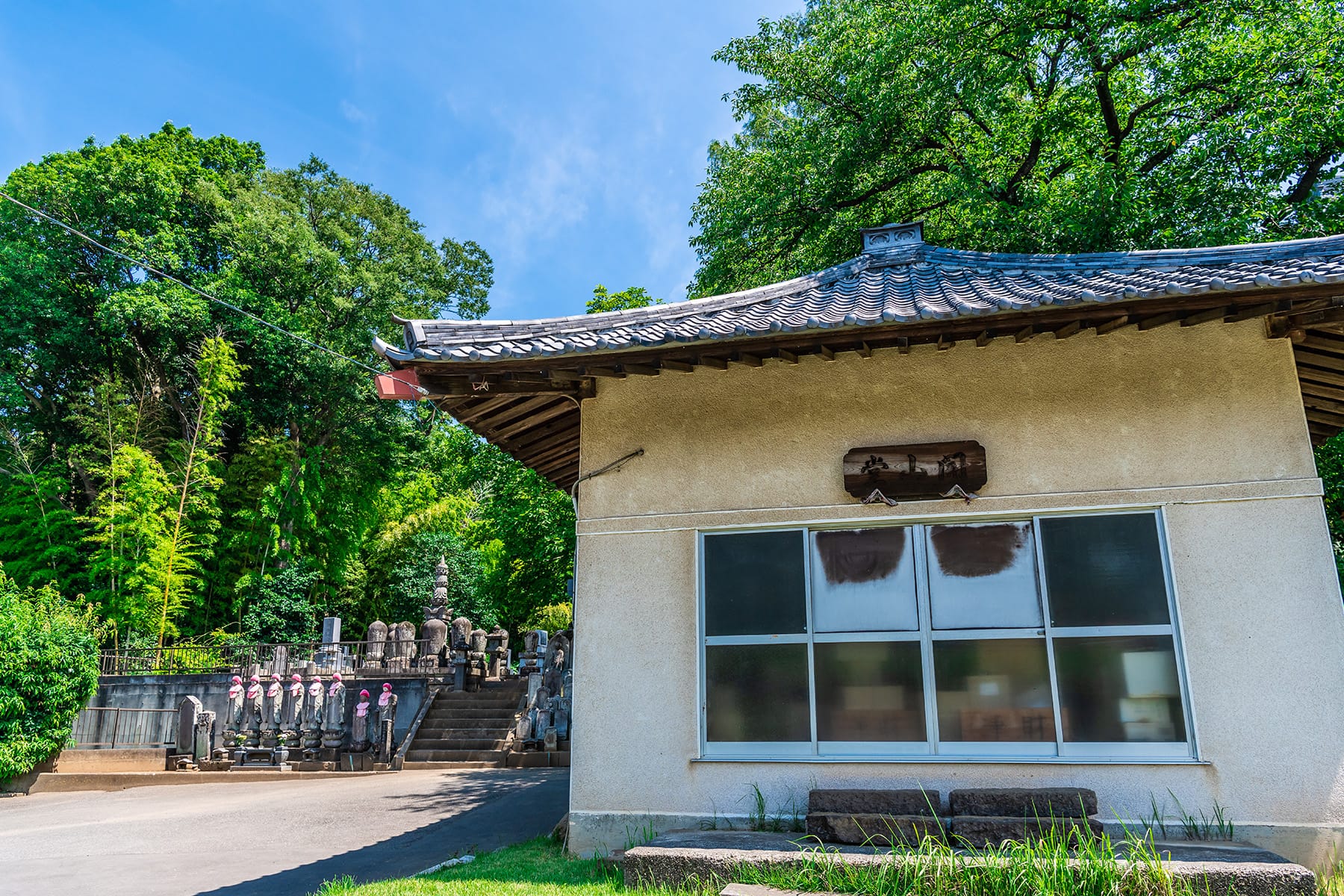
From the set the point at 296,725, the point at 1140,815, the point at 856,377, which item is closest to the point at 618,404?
the point at 856,377

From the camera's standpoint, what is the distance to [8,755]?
44.6ft

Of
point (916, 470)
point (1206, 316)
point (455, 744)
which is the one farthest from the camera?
point (455, 744)

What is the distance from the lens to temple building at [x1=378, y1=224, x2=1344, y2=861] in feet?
17.7

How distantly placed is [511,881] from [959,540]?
421 centimetres

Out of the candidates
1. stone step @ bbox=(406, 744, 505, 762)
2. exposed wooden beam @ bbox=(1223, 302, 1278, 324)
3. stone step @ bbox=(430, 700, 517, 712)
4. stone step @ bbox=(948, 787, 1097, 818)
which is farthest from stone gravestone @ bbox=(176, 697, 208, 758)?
exposed wooden beam @ bbox=(1223, 302, 1278, 324)

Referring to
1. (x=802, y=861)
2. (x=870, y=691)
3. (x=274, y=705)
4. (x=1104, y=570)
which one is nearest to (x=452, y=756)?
(x=274, y=705)

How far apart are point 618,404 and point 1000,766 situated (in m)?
4.13

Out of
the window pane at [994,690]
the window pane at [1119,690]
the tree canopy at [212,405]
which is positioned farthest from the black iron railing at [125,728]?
the window pane at [1119,690]

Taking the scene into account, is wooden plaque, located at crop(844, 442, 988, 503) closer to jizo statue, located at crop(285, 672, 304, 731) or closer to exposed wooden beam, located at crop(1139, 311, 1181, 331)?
exposed wooden beam, located at crop(1139, 311, 1181, 331)

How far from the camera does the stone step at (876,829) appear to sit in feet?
16.8

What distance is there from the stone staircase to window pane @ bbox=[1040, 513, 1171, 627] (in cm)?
1295

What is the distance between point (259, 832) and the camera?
909cm

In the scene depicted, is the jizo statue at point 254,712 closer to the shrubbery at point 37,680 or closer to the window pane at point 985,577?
the shrubbery at point 37,680

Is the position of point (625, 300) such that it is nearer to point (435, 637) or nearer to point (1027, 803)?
point (435, 637)
